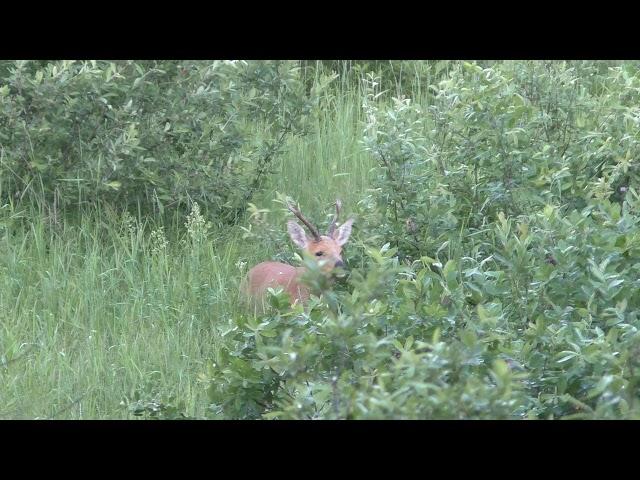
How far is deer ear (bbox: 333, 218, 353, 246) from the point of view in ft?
20.4

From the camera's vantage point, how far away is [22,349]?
5.21 metres

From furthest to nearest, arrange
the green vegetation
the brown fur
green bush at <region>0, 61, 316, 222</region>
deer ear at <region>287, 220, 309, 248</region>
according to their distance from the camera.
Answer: green bush at <region>0, 61, 316, 222</region>, deer ear at <region>287, 220, 309, 248</region>, the brown fur, the green vegetation

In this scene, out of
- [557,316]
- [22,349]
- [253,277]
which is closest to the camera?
[557,316]

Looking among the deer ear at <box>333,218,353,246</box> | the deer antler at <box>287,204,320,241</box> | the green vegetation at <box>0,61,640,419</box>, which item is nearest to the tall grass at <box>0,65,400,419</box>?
the green vegetation at <box>0,61,640,419</box>

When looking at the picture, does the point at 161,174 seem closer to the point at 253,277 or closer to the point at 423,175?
the point at 253,277

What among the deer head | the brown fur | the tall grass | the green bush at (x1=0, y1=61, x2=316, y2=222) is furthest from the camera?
the green bush at (x1=0, y1=61, x2=316, y2=222)

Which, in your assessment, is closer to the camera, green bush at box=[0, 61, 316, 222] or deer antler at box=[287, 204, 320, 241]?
deer antler at box=[287, 204, 320, 241]

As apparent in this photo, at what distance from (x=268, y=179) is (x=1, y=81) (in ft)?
6.70

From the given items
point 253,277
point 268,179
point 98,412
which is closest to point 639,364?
point 98,412

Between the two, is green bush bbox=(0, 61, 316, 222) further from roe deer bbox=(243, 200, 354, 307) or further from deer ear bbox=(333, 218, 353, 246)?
deer ear bbox=(333, 218, 353, 246)

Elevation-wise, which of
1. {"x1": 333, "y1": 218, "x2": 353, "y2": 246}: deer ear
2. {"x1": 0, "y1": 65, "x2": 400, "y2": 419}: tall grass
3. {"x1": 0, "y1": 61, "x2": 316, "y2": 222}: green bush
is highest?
{"x1": 0, "y1": 61, "x2": 316, "y2": 222}: green bush

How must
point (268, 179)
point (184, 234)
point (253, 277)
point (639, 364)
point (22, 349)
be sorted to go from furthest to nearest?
point (268, 179) < point (184, 234) < point (253, 277) < point (22, 349) < point (639, 364)

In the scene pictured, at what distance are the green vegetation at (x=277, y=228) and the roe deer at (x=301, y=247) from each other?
125mm

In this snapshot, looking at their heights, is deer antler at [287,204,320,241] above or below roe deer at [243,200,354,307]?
above
